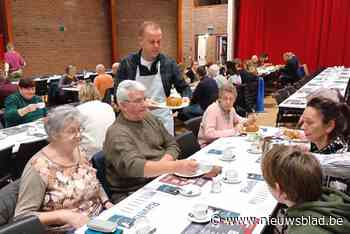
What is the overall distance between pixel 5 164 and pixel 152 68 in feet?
5.15

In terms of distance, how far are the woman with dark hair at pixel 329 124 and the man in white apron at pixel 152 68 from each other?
1.59 metres

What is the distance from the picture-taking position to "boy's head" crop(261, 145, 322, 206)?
4.54 feet

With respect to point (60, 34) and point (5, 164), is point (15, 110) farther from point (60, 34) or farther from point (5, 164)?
point (60, 34)

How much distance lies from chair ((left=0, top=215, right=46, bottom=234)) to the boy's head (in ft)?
3.50

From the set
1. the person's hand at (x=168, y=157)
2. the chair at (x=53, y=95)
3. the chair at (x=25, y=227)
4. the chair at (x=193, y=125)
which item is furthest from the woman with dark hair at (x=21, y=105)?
the chair at (x=53, y=95)

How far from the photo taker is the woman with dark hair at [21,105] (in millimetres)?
4058

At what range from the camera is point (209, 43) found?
14.2 m

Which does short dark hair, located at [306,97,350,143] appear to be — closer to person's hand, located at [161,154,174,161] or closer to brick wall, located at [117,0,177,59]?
person's hand, located at [161,154,174,161]

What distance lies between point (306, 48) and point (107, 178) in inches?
439

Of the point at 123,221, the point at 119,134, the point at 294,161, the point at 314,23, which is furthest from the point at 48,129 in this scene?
the point at 314,23

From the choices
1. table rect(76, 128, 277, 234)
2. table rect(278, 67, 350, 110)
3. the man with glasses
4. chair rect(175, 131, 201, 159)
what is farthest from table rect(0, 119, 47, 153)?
table rect(278, 67, 350, 110)

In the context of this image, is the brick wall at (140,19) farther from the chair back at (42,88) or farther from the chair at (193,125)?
the chair at (193,125)

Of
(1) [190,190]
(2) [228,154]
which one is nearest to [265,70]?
(2) [228,154]

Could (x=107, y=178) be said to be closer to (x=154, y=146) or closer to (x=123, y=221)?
(x=154, y=146)
